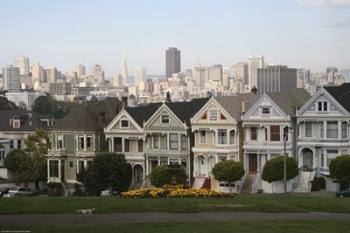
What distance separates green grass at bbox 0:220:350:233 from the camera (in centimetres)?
3036

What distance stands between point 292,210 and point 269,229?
6.68 meters

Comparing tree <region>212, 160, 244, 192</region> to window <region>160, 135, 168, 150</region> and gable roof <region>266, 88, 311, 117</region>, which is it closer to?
gable roof <region>266, 88, 311, 117</region>

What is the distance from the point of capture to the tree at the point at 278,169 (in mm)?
55469

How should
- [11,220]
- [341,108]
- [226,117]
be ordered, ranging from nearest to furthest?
1. [11,220]
2. [341,108]
3. [226,117]

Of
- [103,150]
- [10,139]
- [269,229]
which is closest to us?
[269,229]

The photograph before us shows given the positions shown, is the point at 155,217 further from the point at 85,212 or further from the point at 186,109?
the point at 186,109

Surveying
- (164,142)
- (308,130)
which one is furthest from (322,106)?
(164,142)

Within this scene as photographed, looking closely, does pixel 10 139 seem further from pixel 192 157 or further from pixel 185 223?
pixel 185 223

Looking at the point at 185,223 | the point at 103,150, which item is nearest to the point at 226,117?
the point at 103,150

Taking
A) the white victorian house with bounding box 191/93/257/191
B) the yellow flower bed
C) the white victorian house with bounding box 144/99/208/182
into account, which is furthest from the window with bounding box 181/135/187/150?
the yellow flower bed

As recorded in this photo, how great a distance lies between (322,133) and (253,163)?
20.0ft

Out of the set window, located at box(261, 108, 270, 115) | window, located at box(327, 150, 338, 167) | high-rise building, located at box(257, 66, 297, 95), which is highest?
high-rise building, located at box(257, 66, 297, 95)

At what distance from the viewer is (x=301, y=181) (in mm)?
57312

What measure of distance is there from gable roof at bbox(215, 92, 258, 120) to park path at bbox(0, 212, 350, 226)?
985 inches
